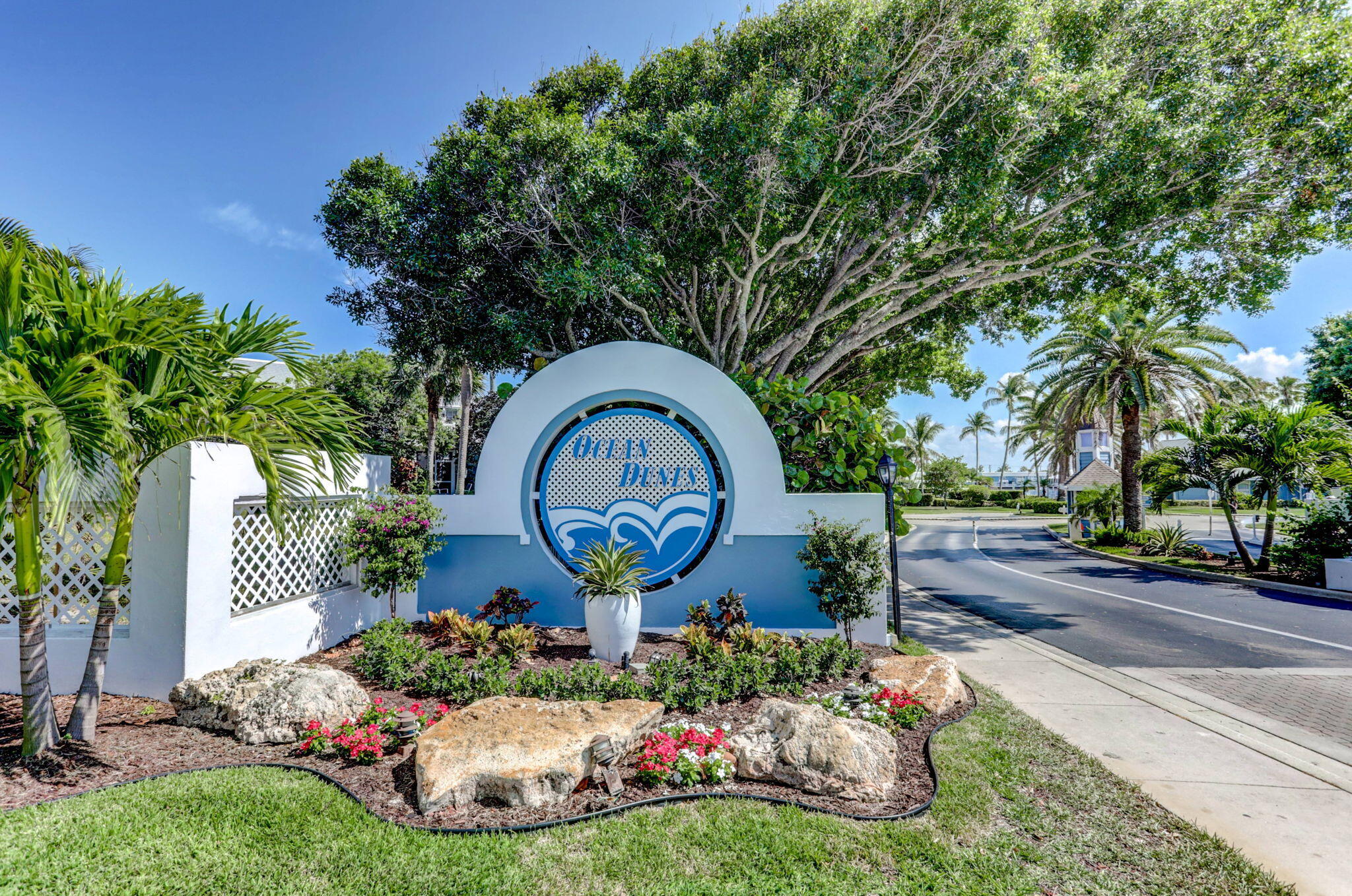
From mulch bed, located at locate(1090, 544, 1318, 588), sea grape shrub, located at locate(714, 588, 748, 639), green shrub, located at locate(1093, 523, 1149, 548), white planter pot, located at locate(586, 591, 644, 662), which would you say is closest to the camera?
white planter pot, located at locate(586, 591, 644, 662)

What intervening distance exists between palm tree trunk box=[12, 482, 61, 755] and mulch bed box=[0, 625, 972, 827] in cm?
20

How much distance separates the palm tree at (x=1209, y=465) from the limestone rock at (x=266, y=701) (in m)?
20.5

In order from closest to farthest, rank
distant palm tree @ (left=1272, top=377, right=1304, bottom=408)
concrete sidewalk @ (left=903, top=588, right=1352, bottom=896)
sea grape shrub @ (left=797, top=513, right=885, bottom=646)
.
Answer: concrete sidewalk @ (left=903, top=588, right=1352, bottom=896) → sea grape shrub @ (left=797, top=513, right=885, bottom=646) → distant palm tree @ (left=1272, top=377, right=1304, bottom=408)

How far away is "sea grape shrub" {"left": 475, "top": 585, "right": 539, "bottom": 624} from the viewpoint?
289 inches

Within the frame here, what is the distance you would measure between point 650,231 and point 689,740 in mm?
8815

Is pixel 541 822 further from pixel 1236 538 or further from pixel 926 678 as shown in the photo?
pixel 1236 538

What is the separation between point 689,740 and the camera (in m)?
4.34

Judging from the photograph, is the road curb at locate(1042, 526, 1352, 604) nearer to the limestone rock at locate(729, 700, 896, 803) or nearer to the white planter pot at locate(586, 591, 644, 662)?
the limestone rock at locate(729, 700, 896, 803)

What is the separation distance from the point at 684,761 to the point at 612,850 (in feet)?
3.16

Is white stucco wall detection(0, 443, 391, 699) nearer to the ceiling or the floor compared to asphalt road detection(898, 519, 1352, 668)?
nearer to the ceiling

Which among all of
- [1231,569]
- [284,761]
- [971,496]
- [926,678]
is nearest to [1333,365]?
[1231,569]

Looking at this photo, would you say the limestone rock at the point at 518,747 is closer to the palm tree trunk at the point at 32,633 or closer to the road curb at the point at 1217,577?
the palm tree trunk at the point at 32,633

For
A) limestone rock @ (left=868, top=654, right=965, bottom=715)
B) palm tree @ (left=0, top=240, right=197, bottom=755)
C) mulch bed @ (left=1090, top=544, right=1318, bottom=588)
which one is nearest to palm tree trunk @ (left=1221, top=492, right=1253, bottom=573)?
mulch bed @ (left=1090, top=544, right=1318, bottom=588)

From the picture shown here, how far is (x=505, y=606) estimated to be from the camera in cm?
740
